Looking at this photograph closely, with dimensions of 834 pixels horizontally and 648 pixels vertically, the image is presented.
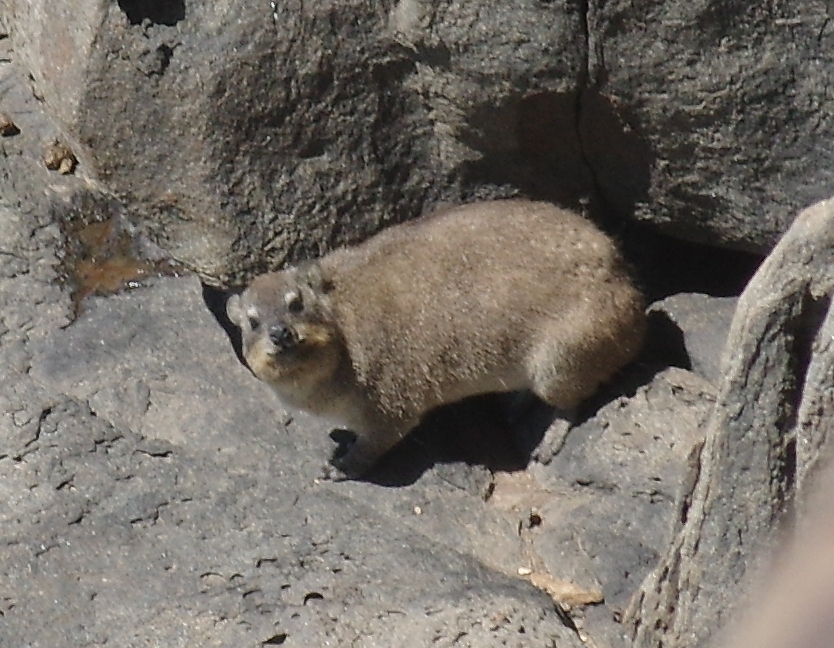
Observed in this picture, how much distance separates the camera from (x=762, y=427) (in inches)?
132

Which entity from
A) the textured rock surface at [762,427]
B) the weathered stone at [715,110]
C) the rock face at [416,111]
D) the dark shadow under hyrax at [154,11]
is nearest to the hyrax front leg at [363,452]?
the rock face at [416,111]

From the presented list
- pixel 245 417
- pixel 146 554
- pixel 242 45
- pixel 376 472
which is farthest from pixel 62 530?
pixel 242 45

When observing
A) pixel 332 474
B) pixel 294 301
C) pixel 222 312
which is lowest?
pixel 332 474

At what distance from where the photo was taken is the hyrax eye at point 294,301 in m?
5.45

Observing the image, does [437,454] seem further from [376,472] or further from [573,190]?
[573,190]

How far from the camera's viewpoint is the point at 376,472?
575 centimetres

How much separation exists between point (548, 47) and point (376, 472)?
224 cm

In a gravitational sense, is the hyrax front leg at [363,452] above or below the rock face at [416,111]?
below

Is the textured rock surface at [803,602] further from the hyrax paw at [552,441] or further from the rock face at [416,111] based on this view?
the hyrax paw at [552,441]

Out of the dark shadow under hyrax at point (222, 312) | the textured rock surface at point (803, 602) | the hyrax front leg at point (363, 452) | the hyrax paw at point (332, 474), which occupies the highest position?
the textured rock surface at point (803, 602)

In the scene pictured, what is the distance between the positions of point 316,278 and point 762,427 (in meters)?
2.75

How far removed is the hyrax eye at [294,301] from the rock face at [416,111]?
1.86 ft

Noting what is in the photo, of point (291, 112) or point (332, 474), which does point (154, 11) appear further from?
point (332, 474)

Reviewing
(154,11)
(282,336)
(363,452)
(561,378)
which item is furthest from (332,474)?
(154,11)
